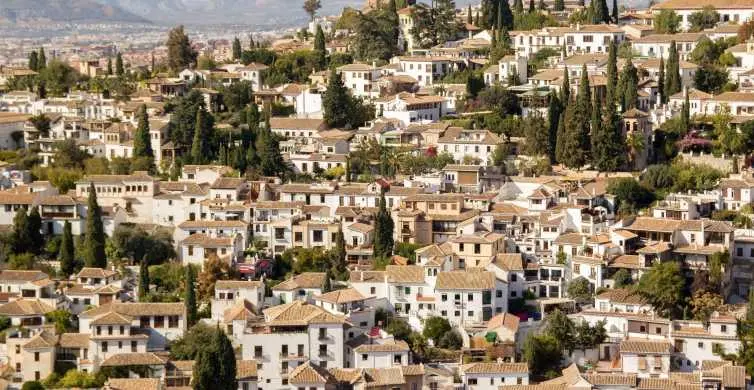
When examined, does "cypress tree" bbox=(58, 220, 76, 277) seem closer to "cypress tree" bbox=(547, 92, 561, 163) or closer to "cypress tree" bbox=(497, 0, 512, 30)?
"cypress tree" bbox=(547, 92, 561, 163)

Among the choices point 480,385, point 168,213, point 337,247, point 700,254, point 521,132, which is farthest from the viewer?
point 521,132

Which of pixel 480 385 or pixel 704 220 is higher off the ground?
pixel 704 220

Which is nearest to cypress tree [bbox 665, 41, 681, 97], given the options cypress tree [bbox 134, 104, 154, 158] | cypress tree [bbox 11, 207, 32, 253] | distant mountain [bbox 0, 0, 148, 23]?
cypress tree [bbox 134, 104, 154, 158]

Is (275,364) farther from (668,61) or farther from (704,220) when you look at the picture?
(668,61)

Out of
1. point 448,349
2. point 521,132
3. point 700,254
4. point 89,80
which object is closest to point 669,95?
point 521,132

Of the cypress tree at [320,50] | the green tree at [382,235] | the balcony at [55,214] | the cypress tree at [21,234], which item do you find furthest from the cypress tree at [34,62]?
the green tree at [382,235]

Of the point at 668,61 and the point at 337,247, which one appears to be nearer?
the point at 337,247

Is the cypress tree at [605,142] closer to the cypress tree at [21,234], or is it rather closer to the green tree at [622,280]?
the green tree at [622,280]
